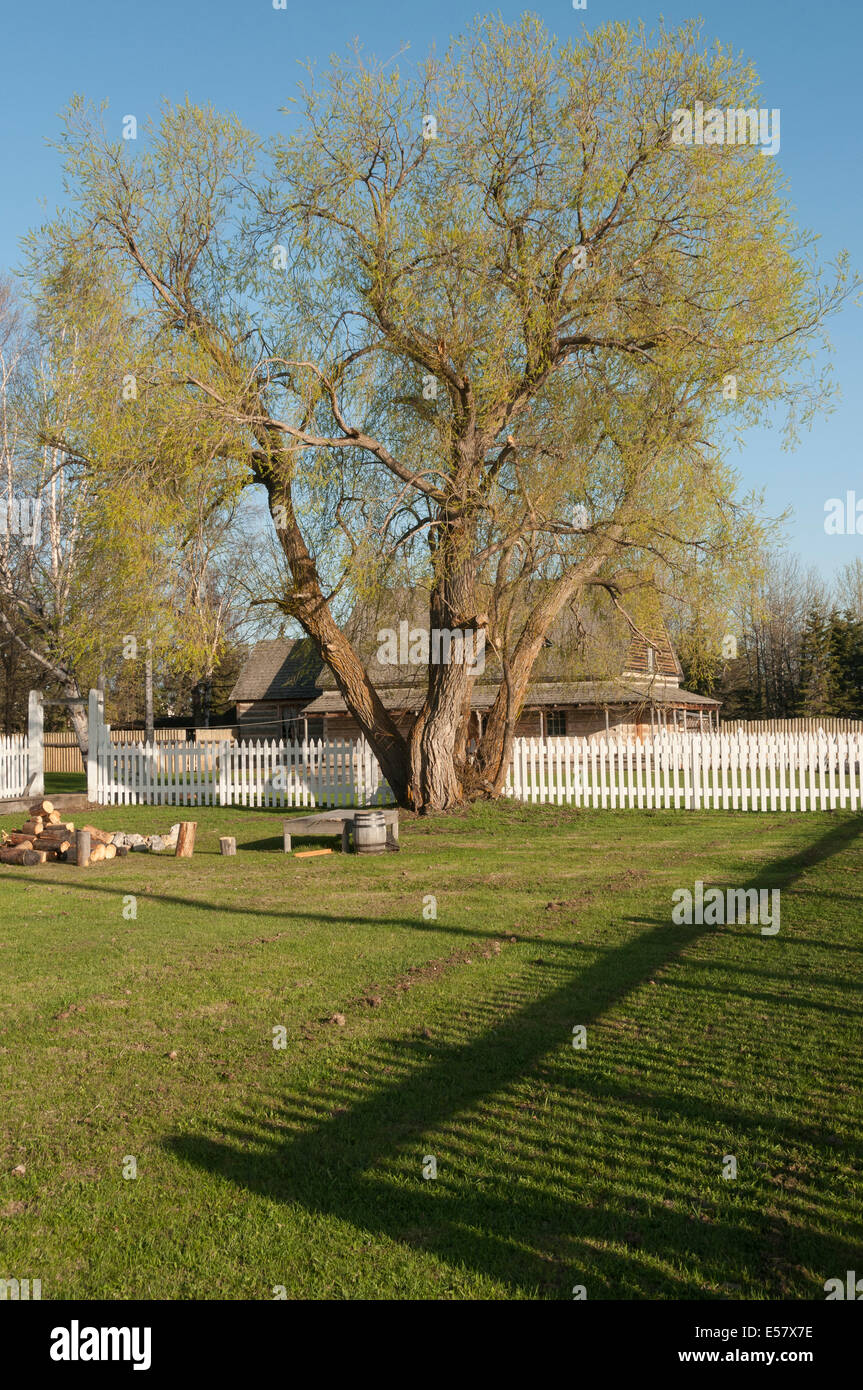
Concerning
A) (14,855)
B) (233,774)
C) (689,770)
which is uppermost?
(689,770)

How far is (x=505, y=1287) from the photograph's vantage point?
3271 millimetres

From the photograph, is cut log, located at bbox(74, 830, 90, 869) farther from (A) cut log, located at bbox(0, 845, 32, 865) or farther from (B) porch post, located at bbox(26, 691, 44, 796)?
(B) porch post, located at bbox(26, 691, 44, 796)

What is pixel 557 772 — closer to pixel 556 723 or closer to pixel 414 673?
pixel 414 673

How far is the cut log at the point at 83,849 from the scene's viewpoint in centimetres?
1423

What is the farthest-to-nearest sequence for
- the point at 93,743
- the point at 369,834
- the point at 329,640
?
A: the point at 93,743 < the point at 329,640 < the point at 369,834

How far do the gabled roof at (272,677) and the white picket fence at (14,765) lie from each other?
23696 mm

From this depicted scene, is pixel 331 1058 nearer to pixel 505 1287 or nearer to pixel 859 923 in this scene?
pixel 505 1287

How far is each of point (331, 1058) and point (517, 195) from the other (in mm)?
15867

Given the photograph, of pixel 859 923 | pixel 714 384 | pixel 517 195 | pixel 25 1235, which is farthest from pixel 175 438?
pixel 25 1235

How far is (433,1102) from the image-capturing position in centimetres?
488

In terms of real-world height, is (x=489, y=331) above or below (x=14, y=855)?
above

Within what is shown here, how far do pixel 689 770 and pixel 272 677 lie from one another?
31.5 m

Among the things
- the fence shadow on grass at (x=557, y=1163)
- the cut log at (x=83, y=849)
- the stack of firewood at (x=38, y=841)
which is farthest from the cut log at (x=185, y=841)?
the fence shadow on grass at (x=557, y=1163)

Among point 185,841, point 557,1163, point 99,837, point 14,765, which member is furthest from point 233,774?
point 557,1163
